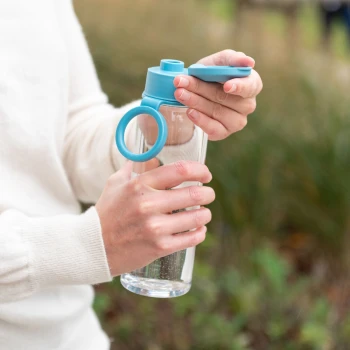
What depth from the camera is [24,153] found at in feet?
4.02

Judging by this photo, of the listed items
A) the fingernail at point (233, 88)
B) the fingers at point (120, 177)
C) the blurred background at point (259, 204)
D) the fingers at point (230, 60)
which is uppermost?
the fingers at point (230, 60)

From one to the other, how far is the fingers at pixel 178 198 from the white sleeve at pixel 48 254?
0.12 m

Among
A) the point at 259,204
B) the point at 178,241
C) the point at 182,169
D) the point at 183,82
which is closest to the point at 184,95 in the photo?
the point at 183,82

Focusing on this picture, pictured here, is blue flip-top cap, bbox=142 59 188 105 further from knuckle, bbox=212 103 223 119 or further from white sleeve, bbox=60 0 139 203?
white sleeve, bbox=60 0 139 203

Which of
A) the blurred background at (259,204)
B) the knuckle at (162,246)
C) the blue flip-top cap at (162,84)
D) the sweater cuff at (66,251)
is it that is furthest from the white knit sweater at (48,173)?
the blurred background at (259,204)

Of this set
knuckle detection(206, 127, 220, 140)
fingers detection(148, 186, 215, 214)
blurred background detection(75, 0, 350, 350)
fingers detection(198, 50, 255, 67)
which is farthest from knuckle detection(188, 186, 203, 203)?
blurred background detection(75, 0, 350, 350)

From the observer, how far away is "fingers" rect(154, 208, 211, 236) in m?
1.04

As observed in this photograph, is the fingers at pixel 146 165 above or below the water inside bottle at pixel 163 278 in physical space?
above

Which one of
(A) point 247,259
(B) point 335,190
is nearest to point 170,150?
(A) point 247,259

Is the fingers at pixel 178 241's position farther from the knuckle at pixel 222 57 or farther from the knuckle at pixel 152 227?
the knuckle at pixel 222 57

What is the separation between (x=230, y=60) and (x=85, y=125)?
0.45 meters

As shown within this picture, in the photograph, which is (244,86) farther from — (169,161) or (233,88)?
(169,161)

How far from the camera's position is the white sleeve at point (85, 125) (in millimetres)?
1373

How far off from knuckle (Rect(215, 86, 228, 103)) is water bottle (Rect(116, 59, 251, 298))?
37 millimetres
